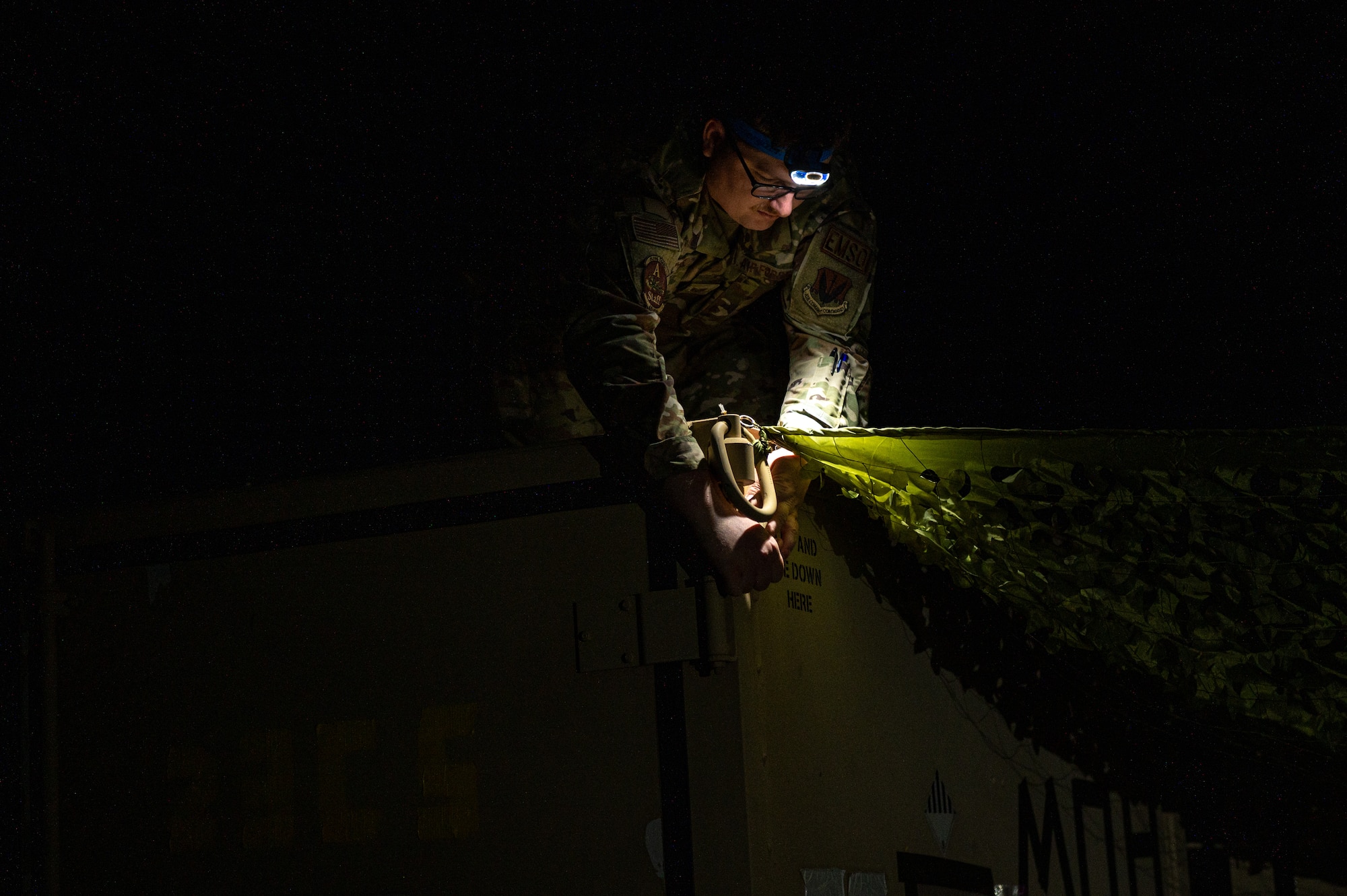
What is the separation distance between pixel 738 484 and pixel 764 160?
66 cm

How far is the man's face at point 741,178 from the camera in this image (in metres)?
2.02

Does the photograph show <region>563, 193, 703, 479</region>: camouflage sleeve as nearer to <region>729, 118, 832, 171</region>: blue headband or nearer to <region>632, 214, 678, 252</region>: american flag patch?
<region>632, 214, 678, 252</region>: american flag patch

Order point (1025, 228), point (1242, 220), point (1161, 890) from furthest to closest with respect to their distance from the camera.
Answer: point (1025, 228) → point (1242, 220) → point (1161, 890)

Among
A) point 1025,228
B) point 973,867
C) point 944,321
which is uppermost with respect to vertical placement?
point 1025,228

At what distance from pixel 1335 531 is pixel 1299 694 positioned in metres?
0.31

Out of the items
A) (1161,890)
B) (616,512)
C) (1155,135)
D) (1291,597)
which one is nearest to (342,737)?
(616,512)

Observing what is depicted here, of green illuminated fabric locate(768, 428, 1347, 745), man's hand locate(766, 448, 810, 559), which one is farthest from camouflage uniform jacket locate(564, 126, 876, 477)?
green illuminated fabric locate(768, 428, 1347, 745)

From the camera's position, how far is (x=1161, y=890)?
239 cm

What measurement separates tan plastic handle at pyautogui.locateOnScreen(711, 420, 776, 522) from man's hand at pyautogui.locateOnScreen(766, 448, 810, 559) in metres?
0.04

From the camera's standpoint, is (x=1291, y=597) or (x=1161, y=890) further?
(x=1161, y=890)

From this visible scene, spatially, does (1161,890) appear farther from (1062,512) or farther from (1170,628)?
(1062,512)

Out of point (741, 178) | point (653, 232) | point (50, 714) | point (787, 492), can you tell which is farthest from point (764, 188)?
point (50, 714)

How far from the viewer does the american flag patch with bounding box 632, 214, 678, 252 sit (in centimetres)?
196

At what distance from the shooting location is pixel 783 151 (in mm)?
1997
